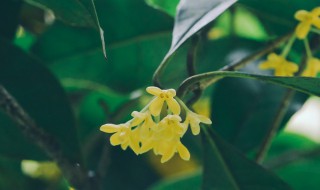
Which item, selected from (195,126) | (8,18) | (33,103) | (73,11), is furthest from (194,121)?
(8,18)

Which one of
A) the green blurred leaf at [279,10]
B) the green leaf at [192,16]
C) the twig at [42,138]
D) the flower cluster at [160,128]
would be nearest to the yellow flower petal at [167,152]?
the flower cluster at [160,128]

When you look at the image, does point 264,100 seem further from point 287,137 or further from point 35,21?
point 35,21

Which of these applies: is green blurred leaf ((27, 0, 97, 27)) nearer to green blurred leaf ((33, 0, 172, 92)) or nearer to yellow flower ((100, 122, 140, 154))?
yellow flower ((100, 122, 140, 154))

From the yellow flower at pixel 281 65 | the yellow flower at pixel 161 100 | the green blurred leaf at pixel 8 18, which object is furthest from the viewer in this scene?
the green blurred leaf at pixel 8 18

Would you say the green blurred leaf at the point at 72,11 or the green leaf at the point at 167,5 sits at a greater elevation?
the green leaf at the point at 167,5

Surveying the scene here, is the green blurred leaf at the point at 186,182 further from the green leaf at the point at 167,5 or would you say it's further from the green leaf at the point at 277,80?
the green leaf at the point at 277,80

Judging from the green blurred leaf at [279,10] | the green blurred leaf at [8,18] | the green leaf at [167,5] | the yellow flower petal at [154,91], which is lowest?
the yellow flower petal at [154,91]

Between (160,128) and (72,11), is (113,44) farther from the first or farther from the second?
(160,128)
